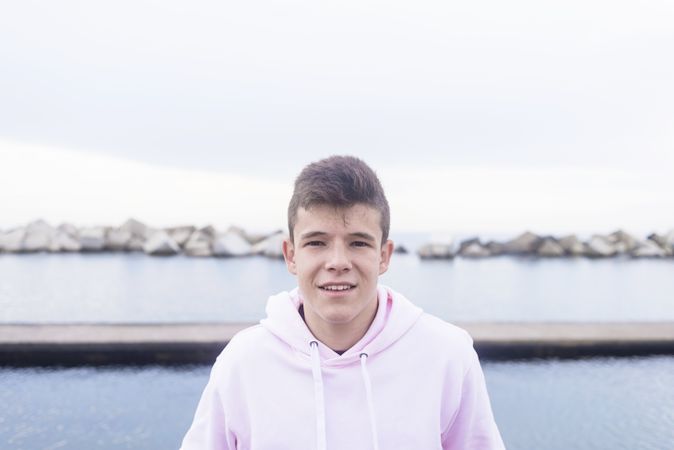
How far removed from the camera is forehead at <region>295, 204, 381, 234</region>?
1.37 metres

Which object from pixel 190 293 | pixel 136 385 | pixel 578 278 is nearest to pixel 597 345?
pixel 136 385

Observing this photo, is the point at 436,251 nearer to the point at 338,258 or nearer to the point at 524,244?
the point at 524,244

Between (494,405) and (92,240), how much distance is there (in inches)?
1234

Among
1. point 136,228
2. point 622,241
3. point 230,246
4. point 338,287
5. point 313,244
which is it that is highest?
point 313,244

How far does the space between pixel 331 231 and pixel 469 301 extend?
1456 cm

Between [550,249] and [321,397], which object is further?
[550,249]

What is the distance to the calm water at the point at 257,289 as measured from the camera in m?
13.2

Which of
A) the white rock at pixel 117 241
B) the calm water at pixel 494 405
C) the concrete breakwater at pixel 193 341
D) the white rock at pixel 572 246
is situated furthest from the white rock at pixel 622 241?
the calm water at pixel 494 405

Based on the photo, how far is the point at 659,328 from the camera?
350 inches

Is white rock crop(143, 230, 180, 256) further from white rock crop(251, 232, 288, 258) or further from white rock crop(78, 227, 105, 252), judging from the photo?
white rock crop(251, 232, 288, 258)

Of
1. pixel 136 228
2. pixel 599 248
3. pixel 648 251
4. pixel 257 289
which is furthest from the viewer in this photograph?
pixel 136 228

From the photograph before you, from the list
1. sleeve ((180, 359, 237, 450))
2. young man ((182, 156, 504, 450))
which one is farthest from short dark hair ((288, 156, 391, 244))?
sleeve ((180, 359, 237, 450))

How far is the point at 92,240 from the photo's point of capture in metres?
33.5

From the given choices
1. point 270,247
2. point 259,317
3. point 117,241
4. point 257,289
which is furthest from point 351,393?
point 117,241
